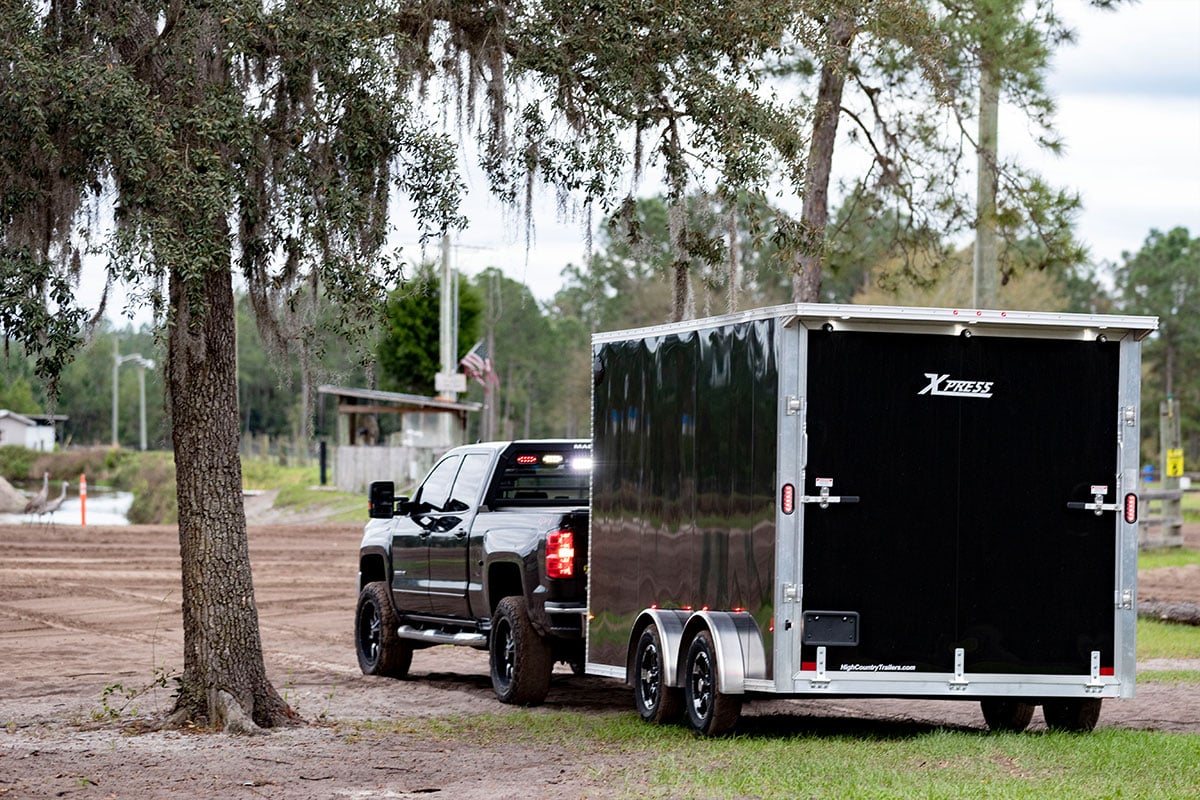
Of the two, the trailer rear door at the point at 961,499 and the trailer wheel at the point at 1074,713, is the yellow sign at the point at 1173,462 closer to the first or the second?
the trailer wheel at the point at 1074,713

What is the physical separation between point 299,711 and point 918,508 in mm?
5217

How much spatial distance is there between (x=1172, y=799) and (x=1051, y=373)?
338 centimetres

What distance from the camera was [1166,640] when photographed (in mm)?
19609

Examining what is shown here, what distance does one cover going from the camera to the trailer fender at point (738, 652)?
11102mm

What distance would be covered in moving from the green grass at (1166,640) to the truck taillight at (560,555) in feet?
23.6

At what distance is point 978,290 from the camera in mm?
21781

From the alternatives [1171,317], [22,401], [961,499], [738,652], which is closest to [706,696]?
[738,652]

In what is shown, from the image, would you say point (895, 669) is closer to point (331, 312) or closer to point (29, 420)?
point (331, 312)

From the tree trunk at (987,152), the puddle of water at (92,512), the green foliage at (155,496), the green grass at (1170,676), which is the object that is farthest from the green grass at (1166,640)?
the green foliage at (155,496)

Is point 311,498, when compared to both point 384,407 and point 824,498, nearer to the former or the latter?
point 384,407

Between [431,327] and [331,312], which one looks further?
[431,327]

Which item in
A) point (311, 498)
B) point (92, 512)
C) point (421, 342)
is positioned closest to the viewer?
point (311, 498)

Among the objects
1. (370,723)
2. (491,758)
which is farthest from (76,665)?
(491,758)

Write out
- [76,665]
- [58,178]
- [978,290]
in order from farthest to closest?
[978,290] → [76,665] → [58,178]
